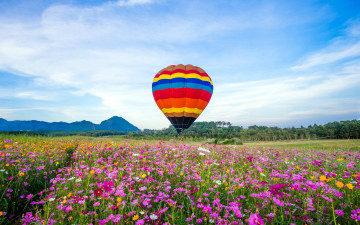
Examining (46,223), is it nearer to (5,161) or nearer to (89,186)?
(89,186)

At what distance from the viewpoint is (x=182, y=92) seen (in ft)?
74.0

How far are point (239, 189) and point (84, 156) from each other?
539cm

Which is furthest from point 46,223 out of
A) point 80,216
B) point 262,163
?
point 262,163

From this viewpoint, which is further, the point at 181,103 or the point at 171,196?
the point at 181,103

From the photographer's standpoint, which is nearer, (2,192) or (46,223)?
(46,223)

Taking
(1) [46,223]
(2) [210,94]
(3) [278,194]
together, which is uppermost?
(2) [210,94]

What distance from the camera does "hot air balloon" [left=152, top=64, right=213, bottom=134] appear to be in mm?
22703

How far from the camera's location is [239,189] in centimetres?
392

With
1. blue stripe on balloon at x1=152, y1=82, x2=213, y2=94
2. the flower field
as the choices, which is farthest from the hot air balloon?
the flower field

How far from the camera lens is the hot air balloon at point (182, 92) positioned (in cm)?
2270

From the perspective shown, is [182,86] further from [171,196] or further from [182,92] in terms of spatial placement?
[171,196]

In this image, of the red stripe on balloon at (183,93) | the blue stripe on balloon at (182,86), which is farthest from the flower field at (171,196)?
the blue stripe on balloon at (182,86)

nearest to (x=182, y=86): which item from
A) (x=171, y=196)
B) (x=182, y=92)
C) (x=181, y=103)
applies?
(x=182, y=92)

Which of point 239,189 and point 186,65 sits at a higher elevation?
point 186,65
